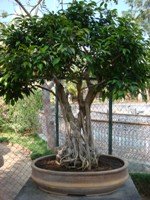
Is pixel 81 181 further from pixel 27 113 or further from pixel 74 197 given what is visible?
pixel 27 113

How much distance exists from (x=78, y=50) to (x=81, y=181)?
0.68m

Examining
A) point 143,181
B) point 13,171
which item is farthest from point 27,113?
point 143,181

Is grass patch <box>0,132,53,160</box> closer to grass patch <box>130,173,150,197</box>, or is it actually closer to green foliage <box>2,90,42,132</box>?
green foliage <box>2,90,42,132</box>

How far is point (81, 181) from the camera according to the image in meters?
1.90

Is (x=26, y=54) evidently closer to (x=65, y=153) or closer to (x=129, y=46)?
(x=129, y=46)

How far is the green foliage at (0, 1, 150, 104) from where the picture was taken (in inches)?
70.1

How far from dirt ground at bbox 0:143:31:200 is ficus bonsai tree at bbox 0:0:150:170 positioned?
6.75 feet

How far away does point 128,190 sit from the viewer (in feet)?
6.69

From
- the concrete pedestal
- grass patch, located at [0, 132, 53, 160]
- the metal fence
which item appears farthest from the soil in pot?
grass patch, located at [0, 132, 53, 160]

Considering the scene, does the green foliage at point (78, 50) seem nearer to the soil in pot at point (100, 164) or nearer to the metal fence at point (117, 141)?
the soil in pot at point (100, 164)

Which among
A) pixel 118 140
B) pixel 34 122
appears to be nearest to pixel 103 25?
pixel 118 140

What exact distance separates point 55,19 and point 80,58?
260mm

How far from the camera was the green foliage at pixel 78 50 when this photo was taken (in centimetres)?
178

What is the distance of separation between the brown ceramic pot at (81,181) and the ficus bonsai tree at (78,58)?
179mm
